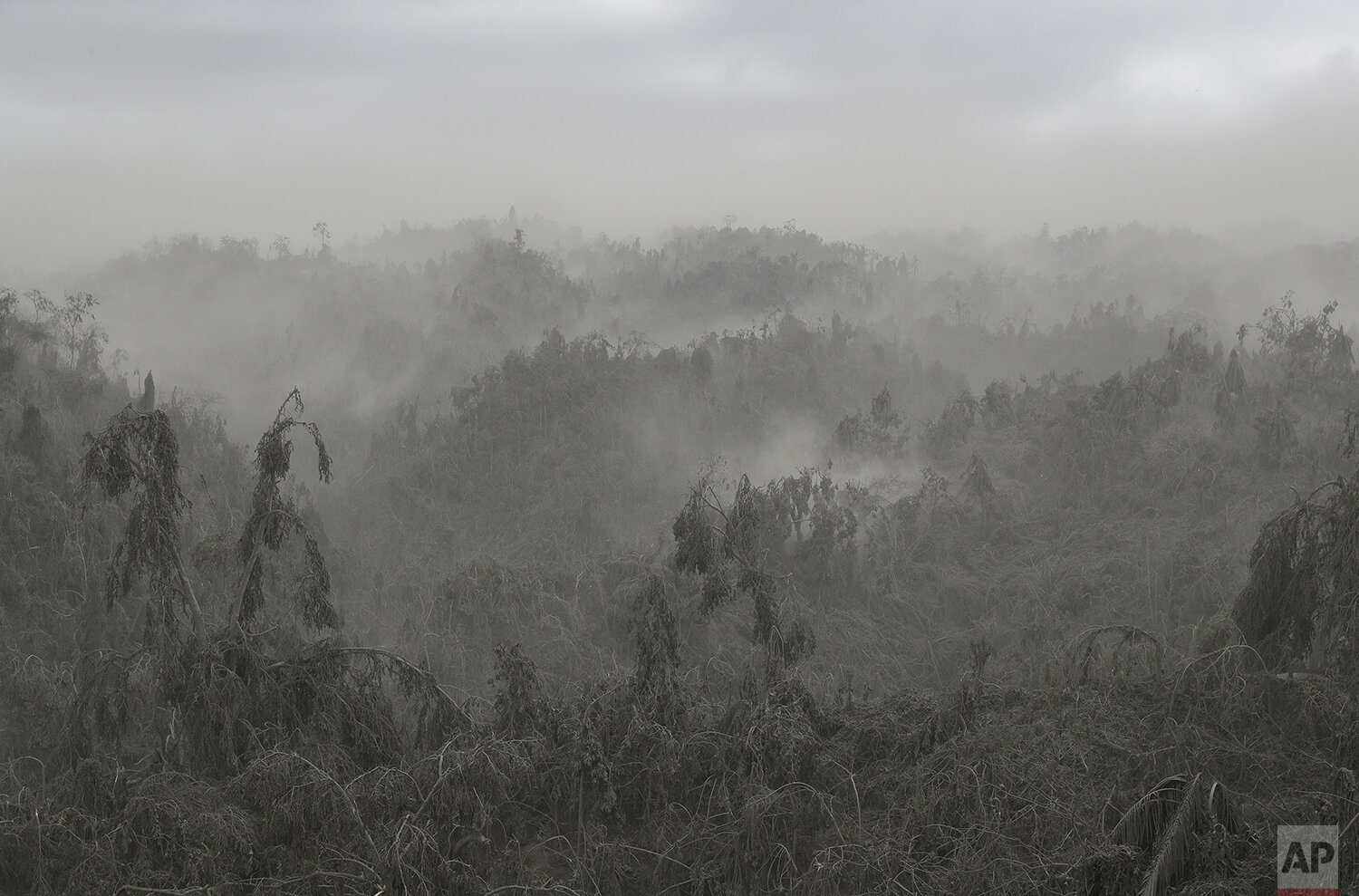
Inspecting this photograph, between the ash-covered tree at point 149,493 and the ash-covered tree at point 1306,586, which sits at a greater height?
the ash-covered tree at point 149,493

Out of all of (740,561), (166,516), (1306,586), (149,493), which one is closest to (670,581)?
(740,561)

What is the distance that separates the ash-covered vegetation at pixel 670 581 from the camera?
7727mm

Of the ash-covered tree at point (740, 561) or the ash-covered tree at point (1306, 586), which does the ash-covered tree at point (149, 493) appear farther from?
the ash-covered tree at point (1306, 586)

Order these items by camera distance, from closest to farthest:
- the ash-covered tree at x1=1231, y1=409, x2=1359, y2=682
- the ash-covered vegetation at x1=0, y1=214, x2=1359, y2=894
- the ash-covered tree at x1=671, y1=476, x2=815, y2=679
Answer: the ash-covered vegetation at x1=0, y1=214, x2=1359, y2=894
the ash-covered tree at x1=1231, y1=409, x2=1359, y2=682
the ash-covered tree at x1=671, y1=476, x2=815, y2=679

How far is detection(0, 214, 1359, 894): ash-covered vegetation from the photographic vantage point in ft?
25.3

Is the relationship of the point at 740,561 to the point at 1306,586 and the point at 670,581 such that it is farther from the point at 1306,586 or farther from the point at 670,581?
the point at 670,581

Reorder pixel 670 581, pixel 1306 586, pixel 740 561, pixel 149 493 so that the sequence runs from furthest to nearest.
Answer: pixel 670 581 < pixel 740 561 < pixel 1306 586 < pixel 149 493

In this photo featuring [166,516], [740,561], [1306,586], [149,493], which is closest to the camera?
[149,493]

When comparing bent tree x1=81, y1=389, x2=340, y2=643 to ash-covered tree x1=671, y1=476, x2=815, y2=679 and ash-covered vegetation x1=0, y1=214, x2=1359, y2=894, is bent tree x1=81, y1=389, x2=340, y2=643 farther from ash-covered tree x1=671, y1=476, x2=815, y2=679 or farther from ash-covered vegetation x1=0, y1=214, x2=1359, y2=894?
ash-covered tree x1=671, y1=476, x2=815, y2=679

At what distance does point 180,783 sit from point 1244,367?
28.0 metres

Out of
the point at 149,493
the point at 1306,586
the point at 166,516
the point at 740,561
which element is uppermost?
the point at 149,493

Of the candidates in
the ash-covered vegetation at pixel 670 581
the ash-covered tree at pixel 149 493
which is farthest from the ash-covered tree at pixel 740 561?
the ash-covered tree at pixel 149 493

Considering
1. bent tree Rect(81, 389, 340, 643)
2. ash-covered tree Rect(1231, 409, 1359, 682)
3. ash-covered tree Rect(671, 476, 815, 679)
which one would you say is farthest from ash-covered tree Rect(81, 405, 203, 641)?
ash-covered tree Rect(1231, 409, 1359, 682)

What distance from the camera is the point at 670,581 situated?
18703mm
